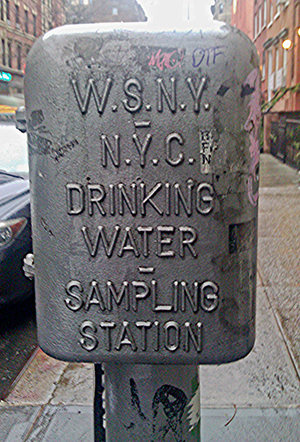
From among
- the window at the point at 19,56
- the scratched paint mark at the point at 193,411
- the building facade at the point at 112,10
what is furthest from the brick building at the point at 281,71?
the building facade at the point at 112,10

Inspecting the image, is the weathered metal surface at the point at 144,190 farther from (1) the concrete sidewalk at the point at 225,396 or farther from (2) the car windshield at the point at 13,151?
(2) the car windshield at the point at 13,151

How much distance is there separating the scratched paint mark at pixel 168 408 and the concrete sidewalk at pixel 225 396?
101 centimetres

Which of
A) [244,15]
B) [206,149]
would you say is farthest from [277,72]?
[206,149]

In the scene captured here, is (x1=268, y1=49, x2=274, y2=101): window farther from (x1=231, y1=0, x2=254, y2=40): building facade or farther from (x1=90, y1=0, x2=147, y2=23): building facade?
(x1=90, y1=0, x2=147, y2=23): building facade

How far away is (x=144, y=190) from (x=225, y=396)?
1.92m

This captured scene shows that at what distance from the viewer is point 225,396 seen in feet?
9.35

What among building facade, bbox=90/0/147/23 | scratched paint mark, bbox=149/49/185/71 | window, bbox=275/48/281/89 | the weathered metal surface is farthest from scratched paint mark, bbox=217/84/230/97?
building facade, bbox=90/0/147/23

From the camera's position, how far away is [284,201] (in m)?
9.47

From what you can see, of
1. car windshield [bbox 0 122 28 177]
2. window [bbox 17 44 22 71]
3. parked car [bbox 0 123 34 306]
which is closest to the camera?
parked car [bbox 0 123 34 306]

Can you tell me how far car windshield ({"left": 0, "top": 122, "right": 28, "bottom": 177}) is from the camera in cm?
562

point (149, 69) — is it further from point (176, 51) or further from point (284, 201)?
point (284, 201)

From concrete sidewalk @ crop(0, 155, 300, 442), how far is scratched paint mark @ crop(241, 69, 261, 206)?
1551mm

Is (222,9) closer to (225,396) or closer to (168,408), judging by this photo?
(225,396)

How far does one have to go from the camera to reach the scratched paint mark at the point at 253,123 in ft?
4.32
